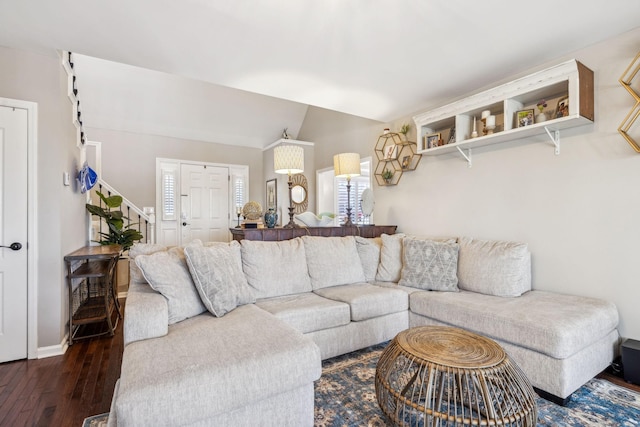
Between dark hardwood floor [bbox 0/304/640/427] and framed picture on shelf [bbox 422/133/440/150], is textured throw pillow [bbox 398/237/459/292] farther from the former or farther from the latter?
dark hardwood floor [bbox 0/304/640/427]

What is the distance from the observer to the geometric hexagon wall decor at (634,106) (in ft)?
6.82

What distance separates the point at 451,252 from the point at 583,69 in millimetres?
1615

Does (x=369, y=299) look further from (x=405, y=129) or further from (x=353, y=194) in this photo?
(x=353, y=194)

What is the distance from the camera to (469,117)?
3.00 meters

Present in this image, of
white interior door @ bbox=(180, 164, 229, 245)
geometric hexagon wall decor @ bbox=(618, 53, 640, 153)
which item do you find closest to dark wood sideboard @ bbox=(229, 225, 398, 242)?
geometric hexagon wall decor @ bbox=(618, 53, 640, 153)

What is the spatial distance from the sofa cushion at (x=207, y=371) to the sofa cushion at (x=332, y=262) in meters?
1.08

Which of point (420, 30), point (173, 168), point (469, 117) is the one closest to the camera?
point (420, 30)

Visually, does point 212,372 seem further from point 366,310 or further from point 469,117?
point 469,117

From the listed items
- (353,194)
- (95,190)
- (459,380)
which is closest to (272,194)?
(353,194)

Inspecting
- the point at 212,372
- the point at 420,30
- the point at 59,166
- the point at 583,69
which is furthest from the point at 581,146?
the point at 59,166

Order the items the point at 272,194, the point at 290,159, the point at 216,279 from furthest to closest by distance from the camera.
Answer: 1. the point at 272,194
2. the point at 290,159
3. the point at 216,279

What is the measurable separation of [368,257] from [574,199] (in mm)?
1723

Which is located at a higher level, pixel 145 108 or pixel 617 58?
pixel 145 108

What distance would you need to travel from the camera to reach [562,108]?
229 cm
